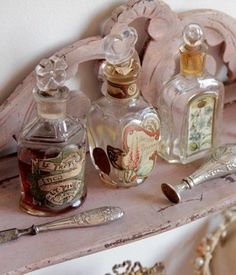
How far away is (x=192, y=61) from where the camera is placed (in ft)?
2.13

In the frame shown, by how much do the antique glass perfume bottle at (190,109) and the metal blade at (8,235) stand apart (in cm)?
20

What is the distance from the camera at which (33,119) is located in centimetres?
61

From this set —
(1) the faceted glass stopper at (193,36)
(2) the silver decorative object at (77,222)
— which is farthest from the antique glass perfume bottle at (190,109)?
(2) the silver decorative object at (77,222)

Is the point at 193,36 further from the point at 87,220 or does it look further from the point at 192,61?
the point at 87,220

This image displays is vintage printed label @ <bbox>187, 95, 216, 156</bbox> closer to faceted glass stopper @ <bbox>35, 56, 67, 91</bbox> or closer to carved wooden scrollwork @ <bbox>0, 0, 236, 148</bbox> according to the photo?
carved wooden scrollwork @ <bbox>0, 0, 236, 148</bbox>

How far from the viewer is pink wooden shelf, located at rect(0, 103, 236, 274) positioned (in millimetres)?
573

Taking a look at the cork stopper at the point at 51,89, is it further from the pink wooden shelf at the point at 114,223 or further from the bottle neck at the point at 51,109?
the pink wooden shelf at the point at 114,223

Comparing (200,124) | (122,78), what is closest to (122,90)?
(122,78)

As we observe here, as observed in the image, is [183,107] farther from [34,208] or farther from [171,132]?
[34,208]

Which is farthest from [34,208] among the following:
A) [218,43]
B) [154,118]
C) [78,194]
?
[218,43]

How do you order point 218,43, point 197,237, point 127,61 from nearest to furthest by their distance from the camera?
point 127,61, point 218,43, point 197,237

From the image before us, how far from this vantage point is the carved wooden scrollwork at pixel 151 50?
634 mm

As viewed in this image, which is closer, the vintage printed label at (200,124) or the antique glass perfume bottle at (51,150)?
the antique glass perfume bottle at (51,150)

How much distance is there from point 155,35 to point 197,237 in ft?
1.21
